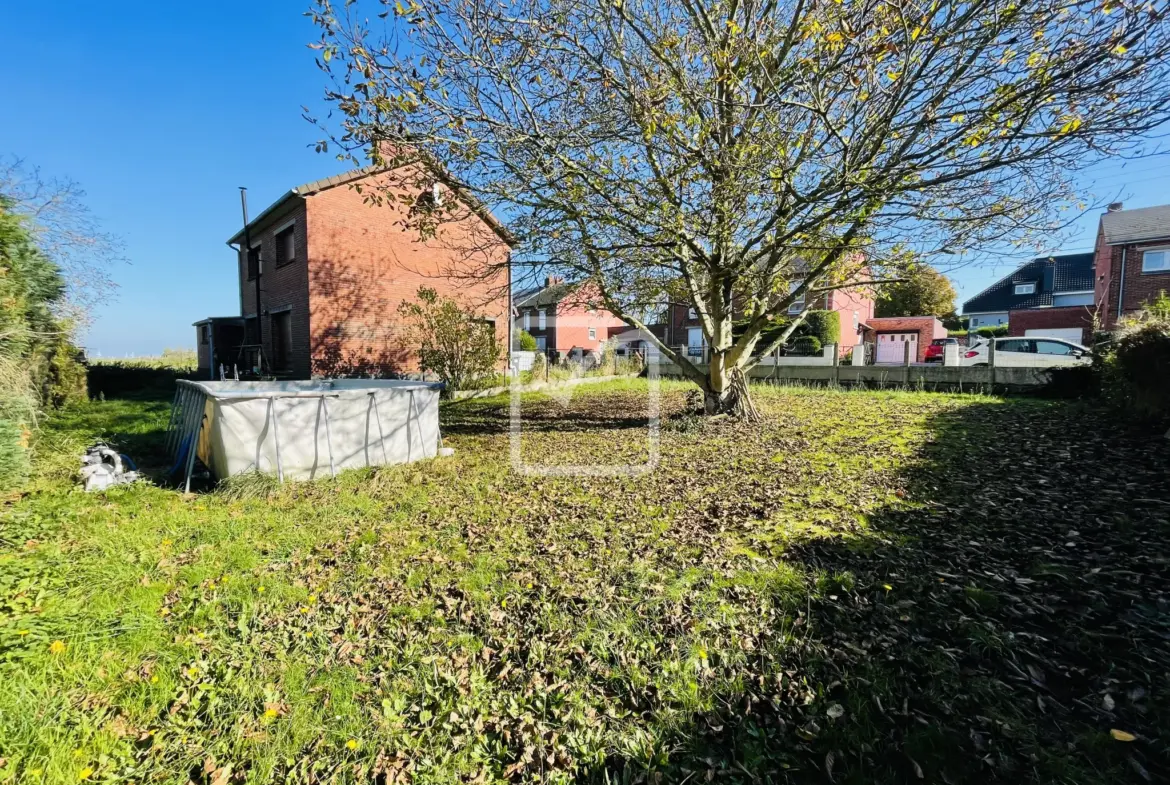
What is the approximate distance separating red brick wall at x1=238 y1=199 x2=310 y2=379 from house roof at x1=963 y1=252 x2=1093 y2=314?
34.1 meters

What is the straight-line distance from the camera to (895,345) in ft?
85.8

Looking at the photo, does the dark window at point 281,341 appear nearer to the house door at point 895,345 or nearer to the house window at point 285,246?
the house window at point 285,246

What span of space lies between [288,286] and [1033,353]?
22.2 meters

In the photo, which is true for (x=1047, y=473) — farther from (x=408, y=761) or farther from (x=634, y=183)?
(x=408, y=761)

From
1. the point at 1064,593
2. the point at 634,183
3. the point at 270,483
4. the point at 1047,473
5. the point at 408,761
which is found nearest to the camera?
the point at 408,761

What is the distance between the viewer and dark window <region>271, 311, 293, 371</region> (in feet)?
43.7

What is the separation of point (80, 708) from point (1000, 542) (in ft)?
18.0

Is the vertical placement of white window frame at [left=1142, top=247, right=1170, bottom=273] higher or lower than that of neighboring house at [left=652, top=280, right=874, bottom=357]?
higher

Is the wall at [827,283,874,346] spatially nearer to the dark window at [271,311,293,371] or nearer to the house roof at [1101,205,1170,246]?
the house roof at [1101,205,1170,246]

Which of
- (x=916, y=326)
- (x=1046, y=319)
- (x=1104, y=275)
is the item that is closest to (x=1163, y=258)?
(x=1104, y=275)

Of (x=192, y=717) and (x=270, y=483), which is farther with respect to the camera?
(x=270, y=483)

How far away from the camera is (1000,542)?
134 inches

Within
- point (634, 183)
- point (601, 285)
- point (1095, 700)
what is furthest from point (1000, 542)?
point (601, 285)

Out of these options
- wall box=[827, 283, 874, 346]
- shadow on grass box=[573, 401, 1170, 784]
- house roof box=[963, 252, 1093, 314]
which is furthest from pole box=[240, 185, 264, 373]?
house roof box=[963, 252, 1093, 314]
